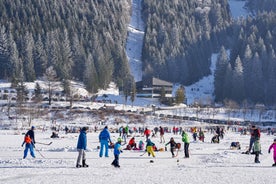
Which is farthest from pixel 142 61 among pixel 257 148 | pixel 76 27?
pixel 257 148

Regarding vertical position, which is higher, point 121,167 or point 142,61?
point 142,61

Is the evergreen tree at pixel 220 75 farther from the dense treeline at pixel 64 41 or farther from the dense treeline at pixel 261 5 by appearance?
the dense treeline at pixel 261 5

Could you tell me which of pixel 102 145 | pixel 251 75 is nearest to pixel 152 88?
pixel 251 75

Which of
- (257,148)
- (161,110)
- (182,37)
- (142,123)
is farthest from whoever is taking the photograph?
(182,37)

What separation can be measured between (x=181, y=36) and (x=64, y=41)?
42.2 metres

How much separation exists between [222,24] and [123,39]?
1441 inches

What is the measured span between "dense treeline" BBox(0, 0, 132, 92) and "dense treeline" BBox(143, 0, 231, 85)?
1009 centimetres

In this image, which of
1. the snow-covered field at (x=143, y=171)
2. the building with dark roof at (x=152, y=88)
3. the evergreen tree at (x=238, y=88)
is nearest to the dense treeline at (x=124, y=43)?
the evergreen tree at (x=238, y=88)

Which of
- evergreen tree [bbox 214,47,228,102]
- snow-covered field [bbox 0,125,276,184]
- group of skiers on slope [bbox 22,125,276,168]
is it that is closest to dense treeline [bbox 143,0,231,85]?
evergreen tree [bbox 214,47,228,102]

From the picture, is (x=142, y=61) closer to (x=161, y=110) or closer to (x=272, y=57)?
(x=272, y=57)

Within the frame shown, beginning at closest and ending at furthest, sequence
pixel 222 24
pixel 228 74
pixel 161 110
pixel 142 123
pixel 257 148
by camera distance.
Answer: pixel 257 148
pixel 142 123
pixel 161 110
pixel 228 74
pixel 222 24

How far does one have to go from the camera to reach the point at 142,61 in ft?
433

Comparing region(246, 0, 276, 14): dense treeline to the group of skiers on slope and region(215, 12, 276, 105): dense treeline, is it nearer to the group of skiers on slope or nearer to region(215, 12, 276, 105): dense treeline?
region(215, 12, 276, 105): dense treeline

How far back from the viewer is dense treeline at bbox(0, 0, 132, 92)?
99.5 meters
